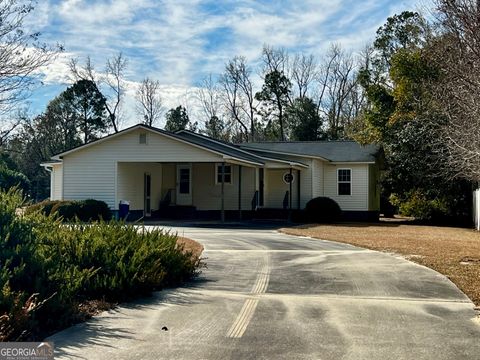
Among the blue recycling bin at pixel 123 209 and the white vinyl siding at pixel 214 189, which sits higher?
the white vinyl siding at pixel 214 189

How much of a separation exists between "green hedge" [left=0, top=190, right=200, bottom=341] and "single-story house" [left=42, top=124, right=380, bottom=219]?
54.8 feet

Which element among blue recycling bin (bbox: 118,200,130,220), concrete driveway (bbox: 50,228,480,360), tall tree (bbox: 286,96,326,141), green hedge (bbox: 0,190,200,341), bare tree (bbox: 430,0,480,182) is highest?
tall tree (bbox: 286,96,326,141)

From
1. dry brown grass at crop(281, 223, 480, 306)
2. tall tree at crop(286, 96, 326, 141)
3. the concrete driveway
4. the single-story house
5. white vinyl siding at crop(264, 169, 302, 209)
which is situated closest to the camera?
the concrete driveway

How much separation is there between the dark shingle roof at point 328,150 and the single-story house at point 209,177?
6 centimetres

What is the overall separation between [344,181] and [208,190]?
25.1 ft

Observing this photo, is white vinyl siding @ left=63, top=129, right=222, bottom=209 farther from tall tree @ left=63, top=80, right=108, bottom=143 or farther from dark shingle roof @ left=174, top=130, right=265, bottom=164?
tall tree @ left=63, top=80, right=108, bottom=143

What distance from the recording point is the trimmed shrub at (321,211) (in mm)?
28562

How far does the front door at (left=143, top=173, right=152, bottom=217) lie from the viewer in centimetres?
2948

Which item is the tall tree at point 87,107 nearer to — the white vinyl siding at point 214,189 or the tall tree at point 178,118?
the tall tree at point 178,118

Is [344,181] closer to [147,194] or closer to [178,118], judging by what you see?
[147,194]

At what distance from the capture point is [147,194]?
29875mm

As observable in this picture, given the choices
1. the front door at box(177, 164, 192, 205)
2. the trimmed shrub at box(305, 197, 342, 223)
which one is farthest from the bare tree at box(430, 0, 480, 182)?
the front door at box(177, 164, 192, 205)

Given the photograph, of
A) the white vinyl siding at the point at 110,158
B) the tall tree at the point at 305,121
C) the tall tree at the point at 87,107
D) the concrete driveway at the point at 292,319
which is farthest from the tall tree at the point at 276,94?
the concrete driveway at the point at 292,319
